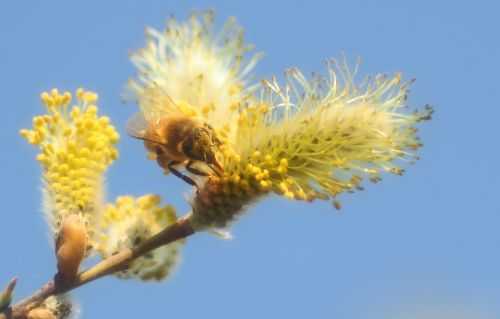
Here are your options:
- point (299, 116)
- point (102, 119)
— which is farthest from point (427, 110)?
point (102, 119)

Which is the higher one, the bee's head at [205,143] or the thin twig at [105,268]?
the bee's head at [205,143]

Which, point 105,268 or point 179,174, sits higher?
point 179,174

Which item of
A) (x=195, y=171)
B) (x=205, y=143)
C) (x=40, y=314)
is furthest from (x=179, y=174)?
(x=40, y=314)

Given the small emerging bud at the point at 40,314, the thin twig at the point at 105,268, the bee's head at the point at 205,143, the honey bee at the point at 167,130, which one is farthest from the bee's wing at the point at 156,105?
the small emerging bud at the point at 40,314

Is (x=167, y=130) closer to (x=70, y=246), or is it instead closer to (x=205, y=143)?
(x=205, y=143)

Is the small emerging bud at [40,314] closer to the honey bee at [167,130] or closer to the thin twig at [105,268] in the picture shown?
the thin twig at [105,268]

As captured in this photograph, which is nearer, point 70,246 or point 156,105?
point 70,246

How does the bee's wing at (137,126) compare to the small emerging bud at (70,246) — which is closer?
the small emerging bud at (70,246)
